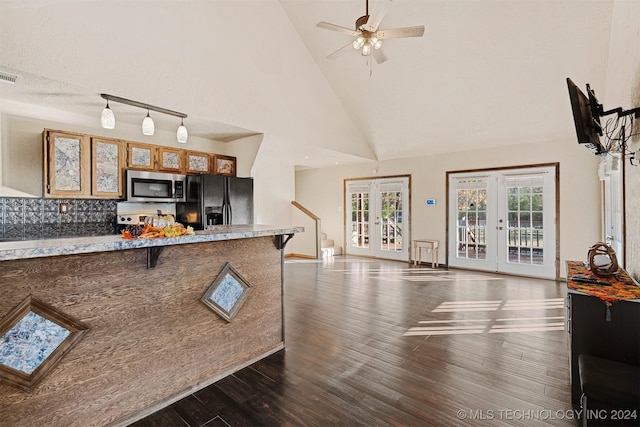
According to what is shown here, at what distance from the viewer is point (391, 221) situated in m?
7.52

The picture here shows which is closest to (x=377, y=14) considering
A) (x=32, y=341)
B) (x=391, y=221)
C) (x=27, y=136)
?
(x=32, y=341)

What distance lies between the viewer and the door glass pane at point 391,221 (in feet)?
24.2

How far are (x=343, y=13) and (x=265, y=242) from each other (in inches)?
144

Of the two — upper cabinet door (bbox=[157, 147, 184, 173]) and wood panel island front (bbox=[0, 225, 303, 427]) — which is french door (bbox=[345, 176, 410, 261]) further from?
wood panel island front (bbox=[0, 225, 303, 427])

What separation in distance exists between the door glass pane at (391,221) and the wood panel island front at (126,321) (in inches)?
213

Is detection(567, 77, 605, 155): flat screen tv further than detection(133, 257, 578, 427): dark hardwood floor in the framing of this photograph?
Yes

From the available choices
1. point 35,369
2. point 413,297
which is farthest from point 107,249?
point 413,297

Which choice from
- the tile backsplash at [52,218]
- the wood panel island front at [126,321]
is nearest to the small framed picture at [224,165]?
the tile backsplash at [52,218]

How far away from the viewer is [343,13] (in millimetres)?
4293

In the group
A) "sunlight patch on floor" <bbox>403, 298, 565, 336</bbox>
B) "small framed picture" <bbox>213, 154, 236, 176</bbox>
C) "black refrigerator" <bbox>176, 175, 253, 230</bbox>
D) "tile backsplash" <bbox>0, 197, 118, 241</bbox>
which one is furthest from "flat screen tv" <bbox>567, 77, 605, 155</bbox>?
"tile backsplash" <bbox>0, 197, 118, 241</bbox>

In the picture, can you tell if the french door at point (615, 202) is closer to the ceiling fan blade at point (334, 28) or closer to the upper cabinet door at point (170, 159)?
the ceiling fan blade at point (334, 28)

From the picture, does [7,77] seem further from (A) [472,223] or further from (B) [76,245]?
(A) [472,223]

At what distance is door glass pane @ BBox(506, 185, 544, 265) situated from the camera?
554cm

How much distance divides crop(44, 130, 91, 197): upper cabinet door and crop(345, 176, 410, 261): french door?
589 cm
